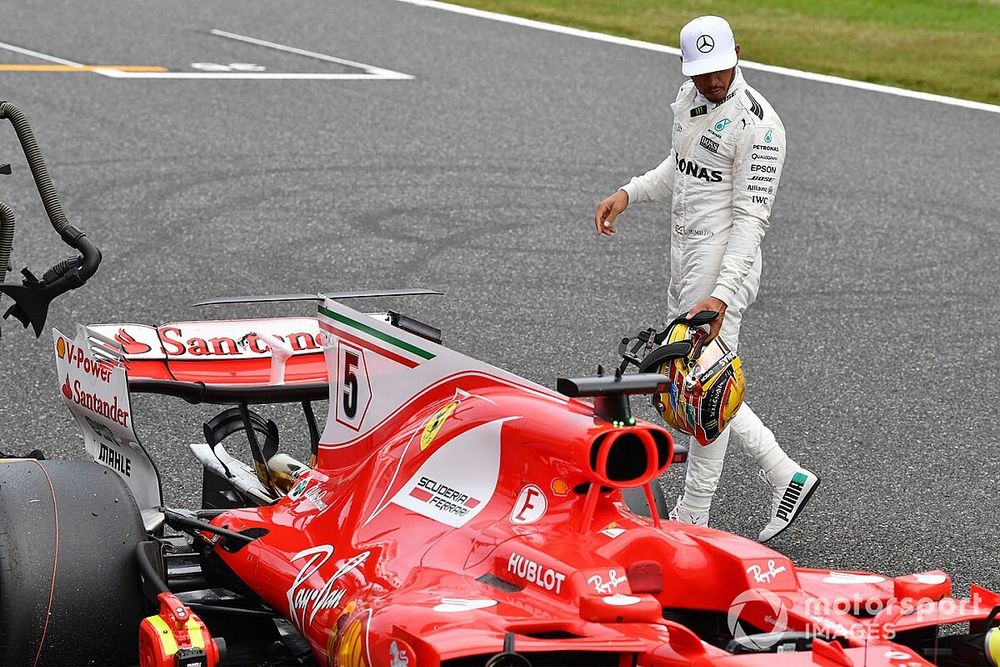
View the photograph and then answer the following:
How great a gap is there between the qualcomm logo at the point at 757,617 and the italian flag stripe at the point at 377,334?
4.32ft

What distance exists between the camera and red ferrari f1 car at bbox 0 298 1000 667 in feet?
11.9

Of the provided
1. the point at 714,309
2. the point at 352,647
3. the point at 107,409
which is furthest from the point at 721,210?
the point at 352,647

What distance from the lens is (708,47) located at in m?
5.46

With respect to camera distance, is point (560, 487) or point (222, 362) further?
point (222, 362)

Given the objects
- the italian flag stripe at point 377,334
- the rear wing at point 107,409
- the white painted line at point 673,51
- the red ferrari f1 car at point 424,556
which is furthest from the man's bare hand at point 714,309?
the white painted line at point 673,51

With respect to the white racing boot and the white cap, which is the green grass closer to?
the white racing boot

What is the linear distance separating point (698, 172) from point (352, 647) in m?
2.70

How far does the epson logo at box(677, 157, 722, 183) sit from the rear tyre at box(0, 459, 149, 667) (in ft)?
8.39

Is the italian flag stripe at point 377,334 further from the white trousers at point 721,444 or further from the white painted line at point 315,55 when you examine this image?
the white painted line at point 315,55

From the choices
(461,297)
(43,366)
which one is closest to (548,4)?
(461,297)

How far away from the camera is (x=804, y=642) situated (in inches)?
143

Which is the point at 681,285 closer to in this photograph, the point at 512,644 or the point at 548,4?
the point at 512,644

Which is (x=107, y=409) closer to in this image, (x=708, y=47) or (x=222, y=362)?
(x=222, y=362)

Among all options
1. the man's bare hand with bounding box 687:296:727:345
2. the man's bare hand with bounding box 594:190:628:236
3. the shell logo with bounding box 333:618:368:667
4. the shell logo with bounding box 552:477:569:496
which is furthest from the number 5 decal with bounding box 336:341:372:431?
the man's bare hand with bounding box 594:190:628:236
